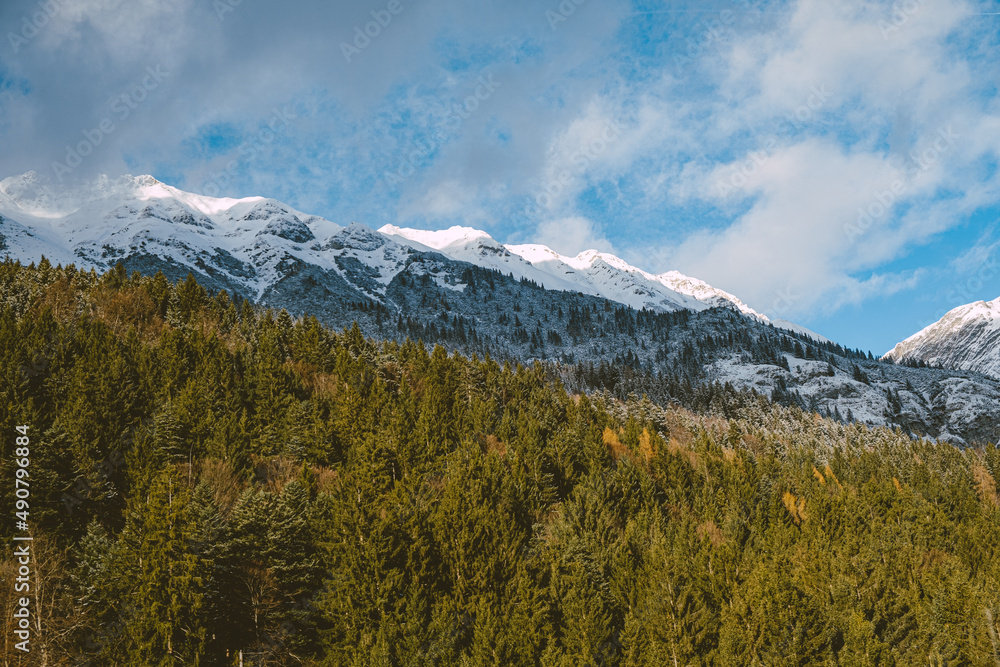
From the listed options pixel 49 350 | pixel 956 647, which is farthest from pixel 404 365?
pixel 956 647

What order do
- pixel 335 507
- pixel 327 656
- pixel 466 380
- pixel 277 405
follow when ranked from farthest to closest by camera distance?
1. pixel 466 380
2. pixel 277 405
3. pixel 335 507
4. pixel 327 656

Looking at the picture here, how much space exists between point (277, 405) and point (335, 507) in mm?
31601

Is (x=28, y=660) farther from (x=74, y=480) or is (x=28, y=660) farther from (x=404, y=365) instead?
(x=404, y=365)

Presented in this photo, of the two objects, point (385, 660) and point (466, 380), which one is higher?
point (466, 380)

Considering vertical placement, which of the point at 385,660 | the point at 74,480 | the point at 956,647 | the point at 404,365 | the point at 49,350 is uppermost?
the point at 404,365

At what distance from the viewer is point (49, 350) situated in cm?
6284

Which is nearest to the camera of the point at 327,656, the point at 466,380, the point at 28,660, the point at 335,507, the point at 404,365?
the point at 28,660

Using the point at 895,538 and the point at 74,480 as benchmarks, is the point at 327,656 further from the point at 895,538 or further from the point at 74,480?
the point at 895,538

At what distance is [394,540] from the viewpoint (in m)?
42.3

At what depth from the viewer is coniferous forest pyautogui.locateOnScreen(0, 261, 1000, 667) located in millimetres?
34781

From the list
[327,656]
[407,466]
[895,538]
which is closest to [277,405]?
[407,466]

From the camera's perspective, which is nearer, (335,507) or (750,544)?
(335,507)

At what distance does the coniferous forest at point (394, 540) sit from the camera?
34.8 m

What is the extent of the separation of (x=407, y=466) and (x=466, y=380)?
128 feet
